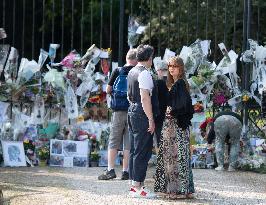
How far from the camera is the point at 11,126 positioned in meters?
10.2

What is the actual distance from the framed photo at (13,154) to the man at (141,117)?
2.84m

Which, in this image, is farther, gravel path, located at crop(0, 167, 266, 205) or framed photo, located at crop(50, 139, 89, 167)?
framed photo, located at crop(50, 139, 89, 167)

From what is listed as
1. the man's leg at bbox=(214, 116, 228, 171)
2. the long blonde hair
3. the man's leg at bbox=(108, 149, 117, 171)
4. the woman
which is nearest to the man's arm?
the woman

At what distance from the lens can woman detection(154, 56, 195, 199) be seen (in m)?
7.39

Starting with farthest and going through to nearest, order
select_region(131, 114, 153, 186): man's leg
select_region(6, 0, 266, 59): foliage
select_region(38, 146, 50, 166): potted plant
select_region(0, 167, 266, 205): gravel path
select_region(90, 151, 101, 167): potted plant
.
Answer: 1. select_region(6, 0, 266, 59): foliage
2. select_region(90, 151, 101, 167): potted plant
3. select_region(38, 146, 50, 166): potted plant
4. select_region(131, 114, 153, 186): man's leg
5. select_region(0, 167, 266, 205): gravel path

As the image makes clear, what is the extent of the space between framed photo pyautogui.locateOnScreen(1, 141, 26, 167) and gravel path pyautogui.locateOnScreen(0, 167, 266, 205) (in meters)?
0.24

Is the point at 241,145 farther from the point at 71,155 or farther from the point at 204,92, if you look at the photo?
the point at 71,155

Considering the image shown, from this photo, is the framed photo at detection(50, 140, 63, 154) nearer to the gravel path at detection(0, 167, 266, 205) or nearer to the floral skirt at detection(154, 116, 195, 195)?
the gravel path at detection(0, 167, 266, 205)

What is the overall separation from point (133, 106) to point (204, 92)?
3.21 metres

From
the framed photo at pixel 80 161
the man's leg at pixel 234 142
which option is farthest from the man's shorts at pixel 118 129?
the man's leg at pixel 234 142

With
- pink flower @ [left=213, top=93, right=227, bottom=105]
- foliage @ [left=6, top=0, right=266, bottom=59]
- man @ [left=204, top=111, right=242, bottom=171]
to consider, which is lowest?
man @ [left=204, top=111, right=242, bottom=171]

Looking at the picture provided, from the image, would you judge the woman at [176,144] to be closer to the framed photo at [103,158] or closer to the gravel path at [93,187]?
the gravel path at [93,187]

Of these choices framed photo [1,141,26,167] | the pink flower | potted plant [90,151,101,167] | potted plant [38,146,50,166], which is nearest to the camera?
framed photo [1,141,26,167]

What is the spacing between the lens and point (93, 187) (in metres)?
8.02
